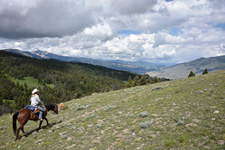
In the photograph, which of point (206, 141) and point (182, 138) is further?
point (182, 138)

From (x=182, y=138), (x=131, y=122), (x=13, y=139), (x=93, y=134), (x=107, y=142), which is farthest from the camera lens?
(x=13, y=139)

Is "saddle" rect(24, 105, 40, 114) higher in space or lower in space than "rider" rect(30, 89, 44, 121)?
lower

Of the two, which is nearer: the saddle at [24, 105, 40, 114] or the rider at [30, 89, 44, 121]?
the saddle at [24, 105, 40, 114]

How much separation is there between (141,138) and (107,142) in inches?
92.5

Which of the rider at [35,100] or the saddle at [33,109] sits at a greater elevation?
the rider at [35,100]

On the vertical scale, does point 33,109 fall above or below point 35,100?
below

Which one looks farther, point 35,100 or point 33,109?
point 35,100

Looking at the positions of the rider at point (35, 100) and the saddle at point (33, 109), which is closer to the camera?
the saddle at point (33, 109)

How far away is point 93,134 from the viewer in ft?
34.8

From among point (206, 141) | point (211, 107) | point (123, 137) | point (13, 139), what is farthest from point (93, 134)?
point (211, 107)

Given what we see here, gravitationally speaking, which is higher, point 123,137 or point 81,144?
point 123,137

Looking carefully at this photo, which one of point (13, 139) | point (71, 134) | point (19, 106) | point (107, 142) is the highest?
point (107, 142)

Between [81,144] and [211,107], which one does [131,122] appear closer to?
[81,144]

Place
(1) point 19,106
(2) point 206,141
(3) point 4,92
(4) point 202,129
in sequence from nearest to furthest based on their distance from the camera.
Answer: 1. (2) point 206,141
2. (4) point 202,129
3. (1) point 19,106
4. (3) point 4,92
